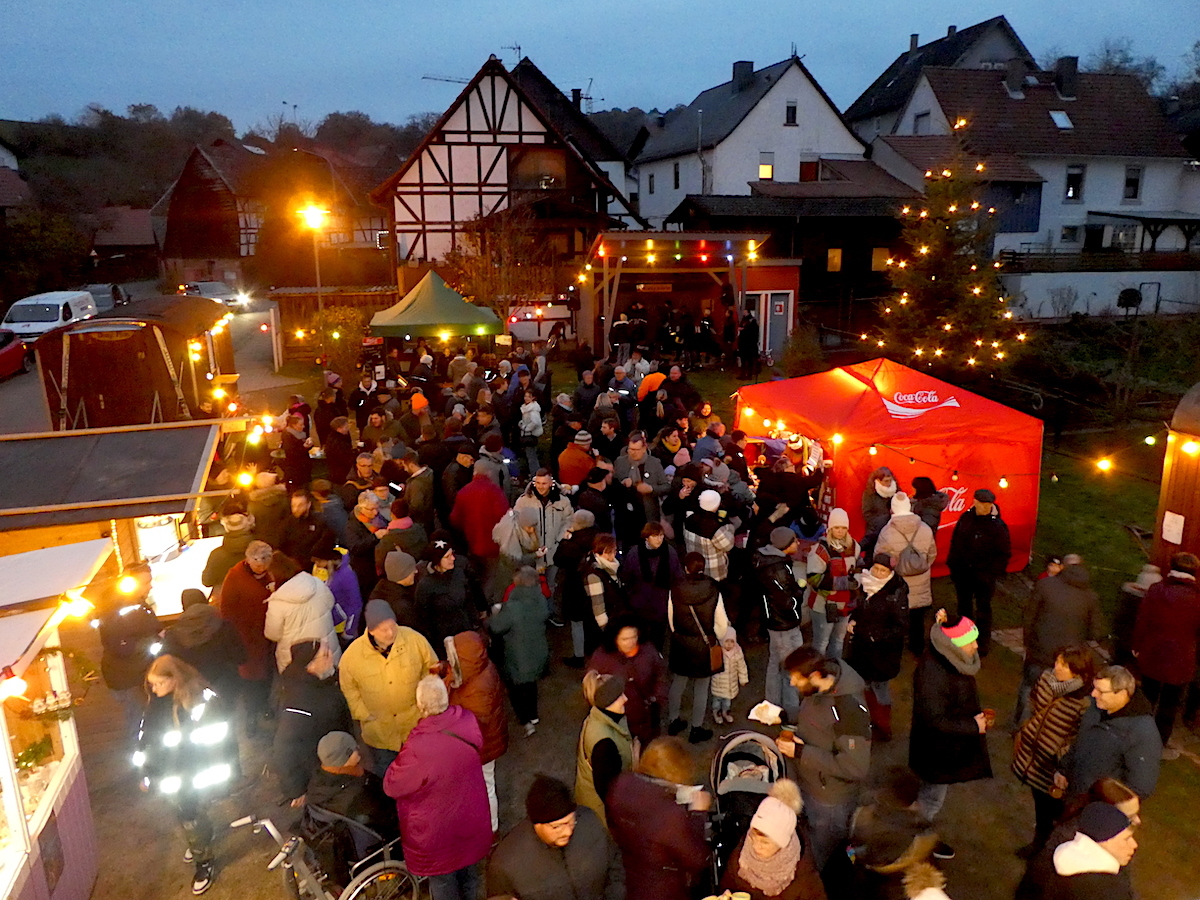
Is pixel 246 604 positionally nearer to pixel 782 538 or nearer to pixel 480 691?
pixel 480 691

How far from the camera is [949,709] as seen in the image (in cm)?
459

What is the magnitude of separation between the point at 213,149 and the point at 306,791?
1809 inches

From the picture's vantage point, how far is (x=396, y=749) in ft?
16.3

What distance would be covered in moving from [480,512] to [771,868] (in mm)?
4730

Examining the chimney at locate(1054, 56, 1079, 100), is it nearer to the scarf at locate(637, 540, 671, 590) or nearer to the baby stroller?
the scarf at locate(637, 540, 671, 590)

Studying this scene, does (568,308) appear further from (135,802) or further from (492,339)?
(135,802)

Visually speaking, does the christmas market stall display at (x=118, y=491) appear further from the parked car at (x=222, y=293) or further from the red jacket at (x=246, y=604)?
the parked car at (x=222, y=293)

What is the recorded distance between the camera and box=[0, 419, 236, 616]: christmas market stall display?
22.0 ft

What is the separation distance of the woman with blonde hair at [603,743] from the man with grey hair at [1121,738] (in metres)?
2.42

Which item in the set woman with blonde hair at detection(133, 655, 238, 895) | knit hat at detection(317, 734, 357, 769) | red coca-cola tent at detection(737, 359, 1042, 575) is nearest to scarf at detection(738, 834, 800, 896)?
knit hat at detection(317, 734, 357, 769)

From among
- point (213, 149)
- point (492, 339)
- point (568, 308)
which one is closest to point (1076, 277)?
point (568, 308)

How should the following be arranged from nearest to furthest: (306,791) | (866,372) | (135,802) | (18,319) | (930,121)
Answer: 1. (306,791)
2. (135,802)
3. (866,372)
4. (18,319)
5. (930,121)

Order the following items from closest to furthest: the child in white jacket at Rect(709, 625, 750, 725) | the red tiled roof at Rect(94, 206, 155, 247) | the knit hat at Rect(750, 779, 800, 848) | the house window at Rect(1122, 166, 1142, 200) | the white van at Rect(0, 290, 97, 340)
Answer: the knit hat at Rect(750, 779, 800, 848) → the child in white jacket at Rect(709, 625, 750, 725) → the white van at Rect(0, 290, 97, 340) → the house window at Rect(1122, 166, 1142, 200) → the red tiled roof at Rect(94, 206, 155, 247)

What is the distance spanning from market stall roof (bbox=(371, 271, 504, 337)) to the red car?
1265 cm
